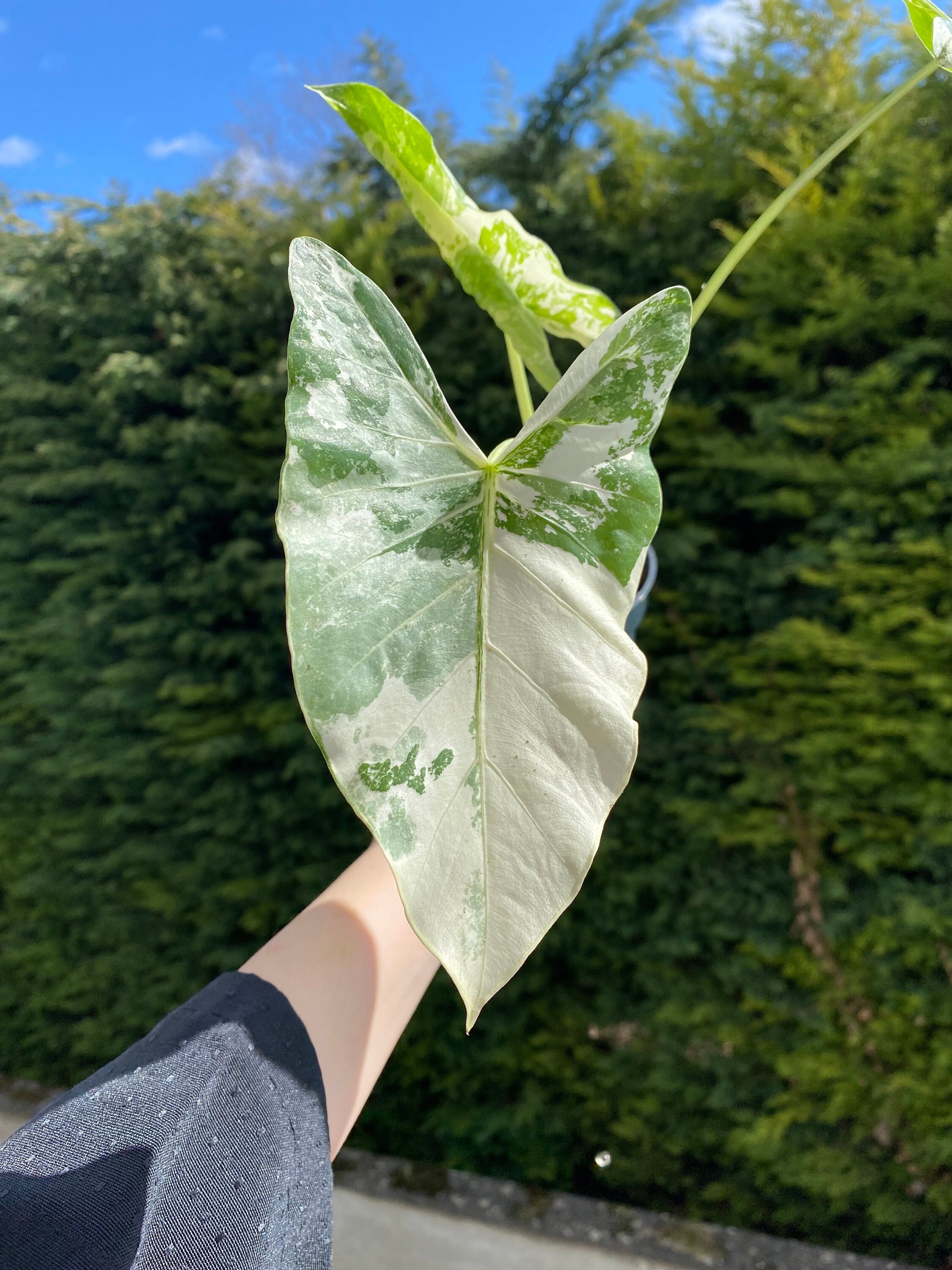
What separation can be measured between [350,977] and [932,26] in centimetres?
97

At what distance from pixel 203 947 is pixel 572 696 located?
2364mm


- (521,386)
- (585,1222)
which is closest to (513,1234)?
(585,1222)

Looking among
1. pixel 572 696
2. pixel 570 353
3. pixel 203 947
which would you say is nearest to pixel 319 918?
pixel 572 696

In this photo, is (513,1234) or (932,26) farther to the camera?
(513,1234)

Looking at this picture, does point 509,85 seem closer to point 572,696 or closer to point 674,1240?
point 572,696

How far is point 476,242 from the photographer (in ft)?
2.35

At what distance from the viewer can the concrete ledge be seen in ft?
5.89

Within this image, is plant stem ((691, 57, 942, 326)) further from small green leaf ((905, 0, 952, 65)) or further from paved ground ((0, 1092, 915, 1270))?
paved ground ((0, 1092, 915, 1270))

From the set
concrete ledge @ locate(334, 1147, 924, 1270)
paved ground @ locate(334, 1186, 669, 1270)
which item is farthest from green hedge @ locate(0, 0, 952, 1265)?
paved ground @ locate(334, 1186, 669, 1270)

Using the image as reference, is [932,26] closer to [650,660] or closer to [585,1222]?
[650,660]

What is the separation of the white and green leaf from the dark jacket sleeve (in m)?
0.25

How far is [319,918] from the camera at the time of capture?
708 mm

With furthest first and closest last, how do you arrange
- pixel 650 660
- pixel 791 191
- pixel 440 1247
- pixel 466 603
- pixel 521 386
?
pixel 440 1247 < pixel 650 660 < pixel 521 386 < pixel 791 191 < pixel 466 603

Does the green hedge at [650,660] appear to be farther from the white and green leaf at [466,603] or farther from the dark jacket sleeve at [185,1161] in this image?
the dark jacket sleeve at [185,1161]
